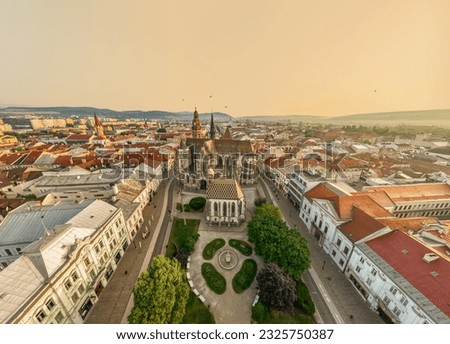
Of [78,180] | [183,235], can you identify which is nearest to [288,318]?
[183,235]

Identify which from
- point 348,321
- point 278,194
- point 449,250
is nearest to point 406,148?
point 278,194

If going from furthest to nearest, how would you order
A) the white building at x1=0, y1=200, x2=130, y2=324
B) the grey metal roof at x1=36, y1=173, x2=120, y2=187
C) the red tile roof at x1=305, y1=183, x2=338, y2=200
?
the grey metal roof at x1=36, y1=173, x2=120, y2=187 < the red tile roof at x1=305, y1=183, x2=338, y2=200 < the white building at x1=0, y1=200, x2=130, y2=324

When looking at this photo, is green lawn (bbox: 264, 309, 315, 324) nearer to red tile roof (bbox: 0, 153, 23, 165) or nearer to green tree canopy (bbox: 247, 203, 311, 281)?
green tree canopy (bbox: 247, 203, 311, 281)

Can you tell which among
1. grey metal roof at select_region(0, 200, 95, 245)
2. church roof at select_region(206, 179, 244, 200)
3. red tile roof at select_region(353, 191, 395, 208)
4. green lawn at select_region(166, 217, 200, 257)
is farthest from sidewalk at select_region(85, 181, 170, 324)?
red tile roof at select_region(353, 191, 395, 208)

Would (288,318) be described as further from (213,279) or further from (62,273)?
(62,273)
